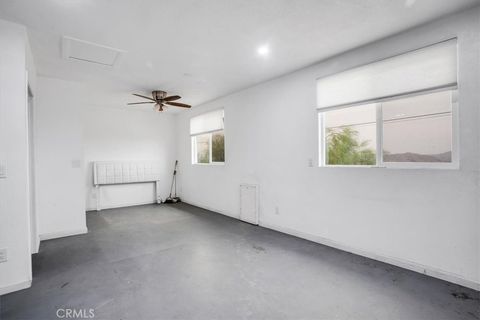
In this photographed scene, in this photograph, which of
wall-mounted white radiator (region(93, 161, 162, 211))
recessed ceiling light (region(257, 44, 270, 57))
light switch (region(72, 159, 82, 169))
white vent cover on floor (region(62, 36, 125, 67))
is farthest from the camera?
wall-mounted white radiator (region(93, 161, 162, 211))

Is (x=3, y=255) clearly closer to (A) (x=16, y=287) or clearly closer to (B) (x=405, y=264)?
(A) (x=16, y=287)

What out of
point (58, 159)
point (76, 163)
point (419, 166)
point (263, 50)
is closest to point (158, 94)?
point (76, 163)

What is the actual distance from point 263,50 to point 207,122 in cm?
325

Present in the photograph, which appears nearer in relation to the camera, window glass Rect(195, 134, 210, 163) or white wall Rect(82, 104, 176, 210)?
white wall Rect(82, 104, 176, 210)

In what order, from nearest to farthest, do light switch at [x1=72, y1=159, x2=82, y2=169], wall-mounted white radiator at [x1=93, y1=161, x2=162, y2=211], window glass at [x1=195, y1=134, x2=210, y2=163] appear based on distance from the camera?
light switch at [x1=72, y1=159, x2=82, y2=169]
wall-mounted white radiator at [x1=93, y1=161, x2=162, y2=211]
window glass at [x1=195, y1=134, x2=210, y2=163]

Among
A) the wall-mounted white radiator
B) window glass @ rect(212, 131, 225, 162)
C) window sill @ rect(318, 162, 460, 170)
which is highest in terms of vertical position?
window glass @ rect(212, 131, 225, 162)

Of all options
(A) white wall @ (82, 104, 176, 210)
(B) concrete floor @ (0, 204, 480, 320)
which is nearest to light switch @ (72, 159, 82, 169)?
(B) concrete floor @ (0, 204, 480, 320)

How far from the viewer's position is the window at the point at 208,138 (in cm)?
581

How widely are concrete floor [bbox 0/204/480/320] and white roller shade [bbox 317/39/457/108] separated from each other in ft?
6.85

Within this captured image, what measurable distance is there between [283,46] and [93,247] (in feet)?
12.9

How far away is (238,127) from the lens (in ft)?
16.7

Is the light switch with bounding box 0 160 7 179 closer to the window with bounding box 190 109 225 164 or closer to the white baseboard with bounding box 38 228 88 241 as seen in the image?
the white baseboard with bounding box 38 228 88 241

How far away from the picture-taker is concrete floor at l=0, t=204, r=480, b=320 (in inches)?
80.0

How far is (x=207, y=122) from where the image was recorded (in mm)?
6168
